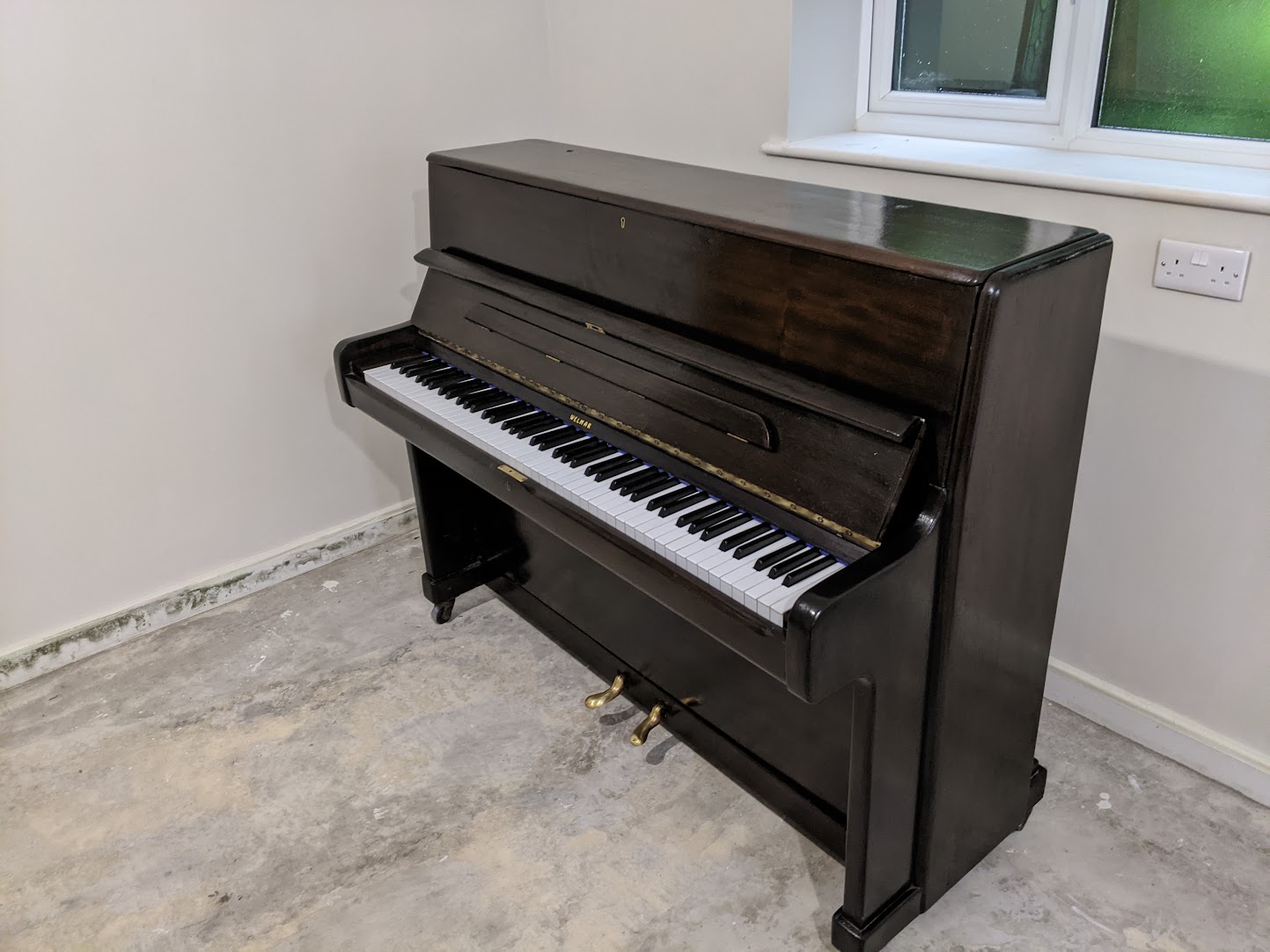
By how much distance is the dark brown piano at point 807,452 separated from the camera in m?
1.32

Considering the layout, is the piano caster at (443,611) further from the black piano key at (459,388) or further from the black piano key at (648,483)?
the black piano key at (648,483)

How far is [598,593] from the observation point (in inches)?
85.4

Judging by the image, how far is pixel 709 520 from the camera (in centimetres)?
150

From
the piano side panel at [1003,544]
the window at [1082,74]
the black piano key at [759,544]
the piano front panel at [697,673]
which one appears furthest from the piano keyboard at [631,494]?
the window at [1082,74]

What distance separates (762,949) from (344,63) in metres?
2.17

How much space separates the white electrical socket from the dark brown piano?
15.9 inches

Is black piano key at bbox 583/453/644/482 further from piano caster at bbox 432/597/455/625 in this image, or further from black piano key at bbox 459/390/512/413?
piano caster at bbox 432/597/455/625

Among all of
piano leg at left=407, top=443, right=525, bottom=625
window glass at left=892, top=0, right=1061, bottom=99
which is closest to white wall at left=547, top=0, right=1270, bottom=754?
window glass at left=892, top=0, right=1061, bottom=99

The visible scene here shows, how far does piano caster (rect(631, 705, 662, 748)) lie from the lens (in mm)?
1971

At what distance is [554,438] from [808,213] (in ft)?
1.92

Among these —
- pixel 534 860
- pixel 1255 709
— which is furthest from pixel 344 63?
pixel 1255 709

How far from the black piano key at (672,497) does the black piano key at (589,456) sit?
187mm

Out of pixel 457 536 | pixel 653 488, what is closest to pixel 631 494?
pixel 653 488

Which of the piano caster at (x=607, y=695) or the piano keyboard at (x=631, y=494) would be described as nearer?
the piano keyboard at (x=631, y=494)
